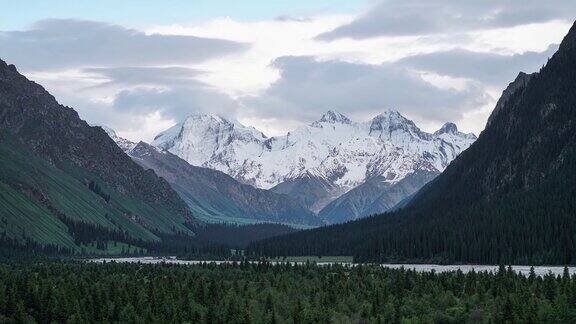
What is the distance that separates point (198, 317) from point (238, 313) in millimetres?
6783

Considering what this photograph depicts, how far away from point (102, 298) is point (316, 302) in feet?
131

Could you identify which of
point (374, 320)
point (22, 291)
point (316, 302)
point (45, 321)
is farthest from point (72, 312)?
point (374, 320)

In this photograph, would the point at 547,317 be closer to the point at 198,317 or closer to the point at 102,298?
the point at 198,317

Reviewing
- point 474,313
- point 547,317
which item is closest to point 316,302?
point 474,313

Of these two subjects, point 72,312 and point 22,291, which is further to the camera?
point 22,291

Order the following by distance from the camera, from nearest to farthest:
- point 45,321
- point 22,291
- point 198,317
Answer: point 198,317 → point 45,321 → point 22,291

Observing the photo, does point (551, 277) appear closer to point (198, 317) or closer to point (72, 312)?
point (198, 317)

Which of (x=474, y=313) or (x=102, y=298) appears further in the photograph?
(x=102, y=298)

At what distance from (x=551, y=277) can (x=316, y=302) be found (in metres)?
43.6

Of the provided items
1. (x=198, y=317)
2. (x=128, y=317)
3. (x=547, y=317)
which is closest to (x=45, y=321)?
(x=128, y=317)

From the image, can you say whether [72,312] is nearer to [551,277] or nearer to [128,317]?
[128,317]

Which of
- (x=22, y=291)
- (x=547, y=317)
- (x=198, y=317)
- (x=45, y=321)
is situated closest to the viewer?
(x=547, y=317)

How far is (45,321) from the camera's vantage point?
183625 mm

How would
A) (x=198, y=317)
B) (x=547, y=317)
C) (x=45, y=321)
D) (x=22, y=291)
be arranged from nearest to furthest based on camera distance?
(x=547, y=317), (x=198, y=317), (x=45, y=321), (x=22, y=291)
